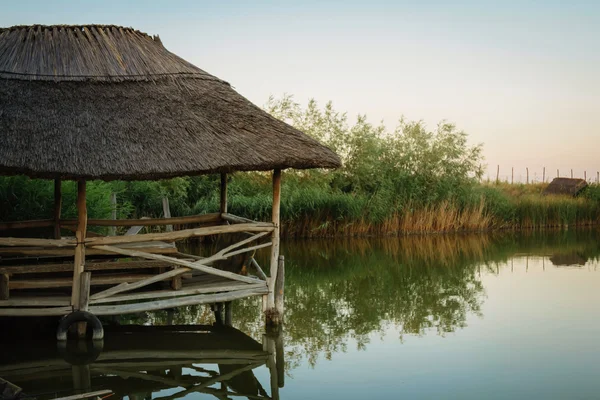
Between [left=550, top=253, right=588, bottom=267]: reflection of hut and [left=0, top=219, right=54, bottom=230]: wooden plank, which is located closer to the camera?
[left=0, top=219, right=54, bottom=230]: wooden plank

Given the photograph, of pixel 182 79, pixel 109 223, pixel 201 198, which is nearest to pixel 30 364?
pixel 109 223

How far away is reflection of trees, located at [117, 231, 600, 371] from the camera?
10.2m

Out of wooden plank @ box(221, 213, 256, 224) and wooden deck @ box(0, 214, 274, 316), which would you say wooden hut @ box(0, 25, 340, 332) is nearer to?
wooden deck @ box(0, 214, 274, 316)

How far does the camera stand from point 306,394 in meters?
7.44

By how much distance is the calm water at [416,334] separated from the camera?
25.0 ft

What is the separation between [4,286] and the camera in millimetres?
8711

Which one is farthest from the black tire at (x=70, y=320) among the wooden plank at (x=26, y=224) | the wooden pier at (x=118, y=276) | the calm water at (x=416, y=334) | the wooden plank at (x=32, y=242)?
the wooden plank at (x=26, y=224)

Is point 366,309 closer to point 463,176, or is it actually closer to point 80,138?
point 80,138

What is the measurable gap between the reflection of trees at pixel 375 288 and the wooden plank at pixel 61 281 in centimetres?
128

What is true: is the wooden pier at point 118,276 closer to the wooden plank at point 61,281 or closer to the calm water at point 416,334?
the wooden plank at point 61,281

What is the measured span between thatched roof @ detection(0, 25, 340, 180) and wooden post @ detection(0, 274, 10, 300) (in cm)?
122

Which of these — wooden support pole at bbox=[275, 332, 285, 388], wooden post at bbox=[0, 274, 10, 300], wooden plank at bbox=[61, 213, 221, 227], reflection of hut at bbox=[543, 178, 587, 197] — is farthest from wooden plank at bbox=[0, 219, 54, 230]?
reflection of hut at bbox=[543, 178, 587, 197]

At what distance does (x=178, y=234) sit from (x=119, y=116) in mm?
1656

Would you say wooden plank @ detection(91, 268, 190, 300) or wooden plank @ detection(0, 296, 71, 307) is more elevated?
wooden plank @ detection(91, 268, 190, 300)
